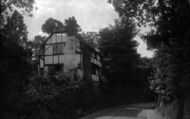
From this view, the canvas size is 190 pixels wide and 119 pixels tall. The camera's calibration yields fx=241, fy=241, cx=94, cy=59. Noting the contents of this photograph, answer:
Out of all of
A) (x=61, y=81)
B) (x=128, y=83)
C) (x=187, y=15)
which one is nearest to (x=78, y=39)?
(x=61, y=81)

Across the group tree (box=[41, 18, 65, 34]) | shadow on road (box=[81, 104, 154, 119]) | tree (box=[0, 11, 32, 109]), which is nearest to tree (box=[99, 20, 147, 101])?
shadow on road (box=[81, 104, 154, 119])

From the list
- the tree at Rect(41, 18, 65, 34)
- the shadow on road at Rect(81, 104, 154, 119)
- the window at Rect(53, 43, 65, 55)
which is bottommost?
the shadow on road at Rect(81, 104, 154, 119)

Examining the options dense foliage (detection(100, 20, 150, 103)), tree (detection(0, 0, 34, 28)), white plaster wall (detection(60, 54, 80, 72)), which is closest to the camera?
tree (detection(0, 0, 34, 28))

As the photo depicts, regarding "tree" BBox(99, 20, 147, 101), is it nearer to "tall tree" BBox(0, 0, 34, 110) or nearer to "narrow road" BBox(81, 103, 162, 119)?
"narrow road" BBox(81, 103, 162, 119)

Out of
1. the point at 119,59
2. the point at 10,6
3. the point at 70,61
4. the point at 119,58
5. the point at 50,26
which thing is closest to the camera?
the point at 10,6

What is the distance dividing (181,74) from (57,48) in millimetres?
21423

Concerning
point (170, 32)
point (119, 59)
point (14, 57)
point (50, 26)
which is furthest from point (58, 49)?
point (50, 26)

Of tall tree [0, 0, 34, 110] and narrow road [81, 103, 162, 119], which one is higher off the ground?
tall tree [0, 0, 34, 110]

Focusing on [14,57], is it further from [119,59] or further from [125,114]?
[119,59]

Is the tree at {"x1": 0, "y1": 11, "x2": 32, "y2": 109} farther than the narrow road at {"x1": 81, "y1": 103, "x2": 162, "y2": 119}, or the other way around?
the narrow road at {"x1": 81, "y1": 103, "x2": 162, "y2": 119}

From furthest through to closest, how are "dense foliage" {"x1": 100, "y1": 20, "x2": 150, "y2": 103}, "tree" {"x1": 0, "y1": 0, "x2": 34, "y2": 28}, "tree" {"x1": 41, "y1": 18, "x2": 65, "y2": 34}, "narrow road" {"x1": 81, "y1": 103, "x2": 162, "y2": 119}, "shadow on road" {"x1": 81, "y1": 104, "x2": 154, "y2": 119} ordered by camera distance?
"tree" {"x1": 41, "y1": 18, "x2": 65, "y2": 34} → "dense foliage" {"x1": 100, "y1": 20, "x2": 150, "y2": 103} → "shadow on road" {"x1": 81, "y1": 104, "x2": 154, "y2": 119} → "narrow road" {"x1": 81, "y1": 103, "x2": 162, "y2": 119} → "tree" {"x1": 0, "y1": 0, "x2": 34, "y2": 28}

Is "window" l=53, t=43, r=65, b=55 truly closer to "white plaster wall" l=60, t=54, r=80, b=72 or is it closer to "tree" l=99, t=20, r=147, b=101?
"white plaster wall" l=60, t=54, r=80, b=72

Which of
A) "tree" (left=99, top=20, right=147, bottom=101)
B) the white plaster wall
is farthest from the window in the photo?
"tree" (left=99, top=20, right=147, bottom=101)

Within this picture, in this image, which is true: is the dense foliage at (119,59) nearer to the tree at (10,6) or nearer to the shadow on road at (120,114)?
the shadow on road at (120,114)
